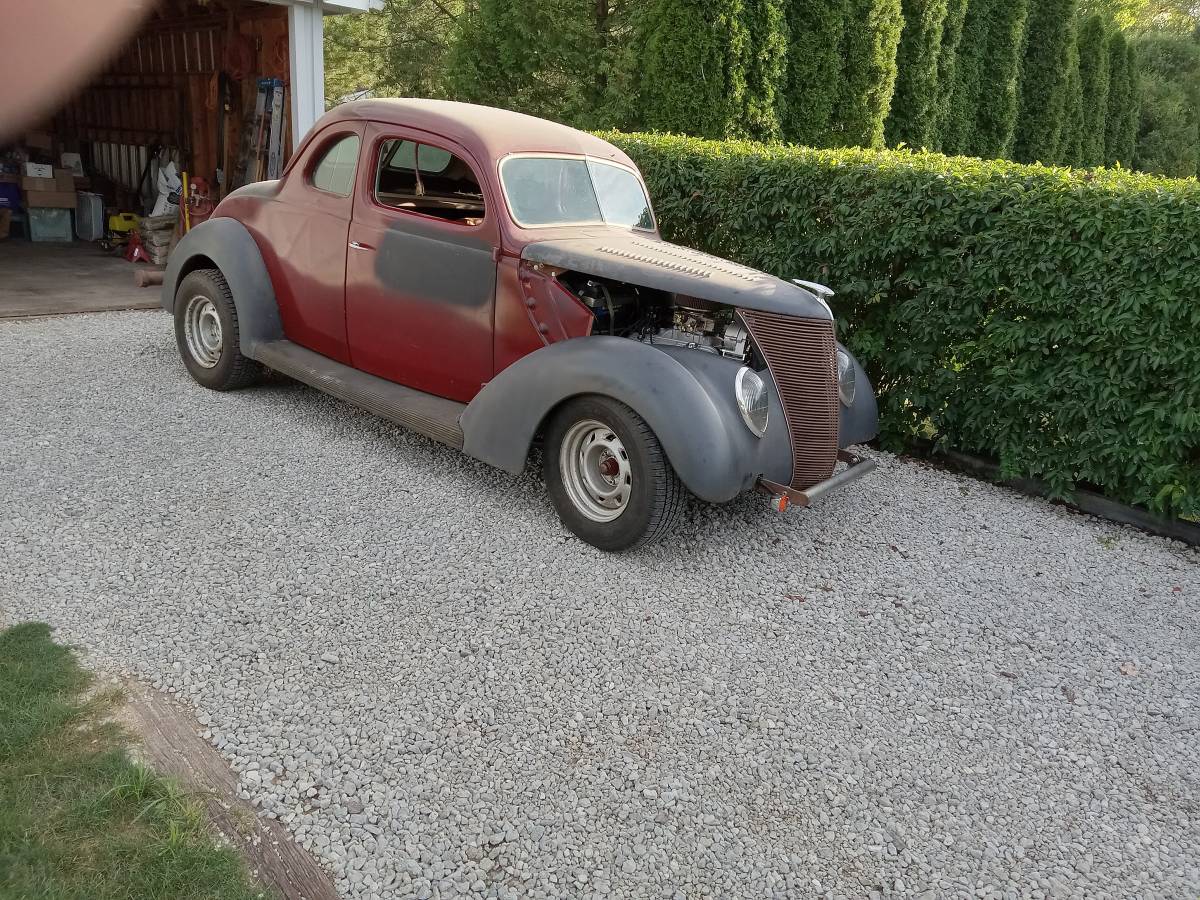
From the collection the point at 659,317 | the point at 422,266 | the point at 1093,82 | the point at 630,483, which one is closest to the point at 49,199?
the point at 422,266

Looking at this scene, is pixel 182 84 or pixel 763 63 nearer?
pixel 763 63

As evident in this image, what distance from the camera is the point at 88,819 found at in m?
2.49

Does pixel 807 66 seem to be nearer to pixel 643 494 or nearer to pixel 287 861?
pixel 643 494

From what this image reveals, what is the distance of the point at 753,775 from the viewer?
2973mm

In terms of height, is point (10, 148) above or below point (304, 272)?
above

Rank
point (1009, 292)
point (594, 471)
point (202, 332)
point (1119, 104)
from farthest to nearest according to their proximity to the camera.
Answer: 1. point (1119, 104)
2. point (202, 332)
3. point (1009, 292)
4. point (594, 471)

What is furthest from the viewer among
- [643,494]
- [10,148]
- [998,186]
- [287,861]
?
[10,148]

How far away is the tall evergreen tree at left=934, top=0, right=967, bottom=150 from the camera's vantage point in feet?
49.8

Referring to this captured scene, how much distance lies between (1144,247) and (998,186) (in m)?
0.91

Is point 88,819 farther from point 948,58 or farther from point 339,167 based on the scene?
point 948,58

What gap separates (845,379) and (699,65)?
655 cm

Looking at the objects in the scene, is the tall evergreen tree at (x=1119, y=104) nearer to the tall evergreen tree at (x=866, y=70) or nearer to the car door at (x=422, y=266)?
the tall evergreen tree at (x=866, y=70)

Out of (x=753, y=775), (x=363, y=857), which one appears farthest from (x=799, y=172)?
(x=363, y=857)

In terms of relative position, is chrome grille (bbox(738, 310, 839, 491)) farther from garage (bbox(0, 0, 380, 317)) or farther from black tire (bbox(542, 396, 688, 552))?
garage (bbox(0, 0, 380, 317))
